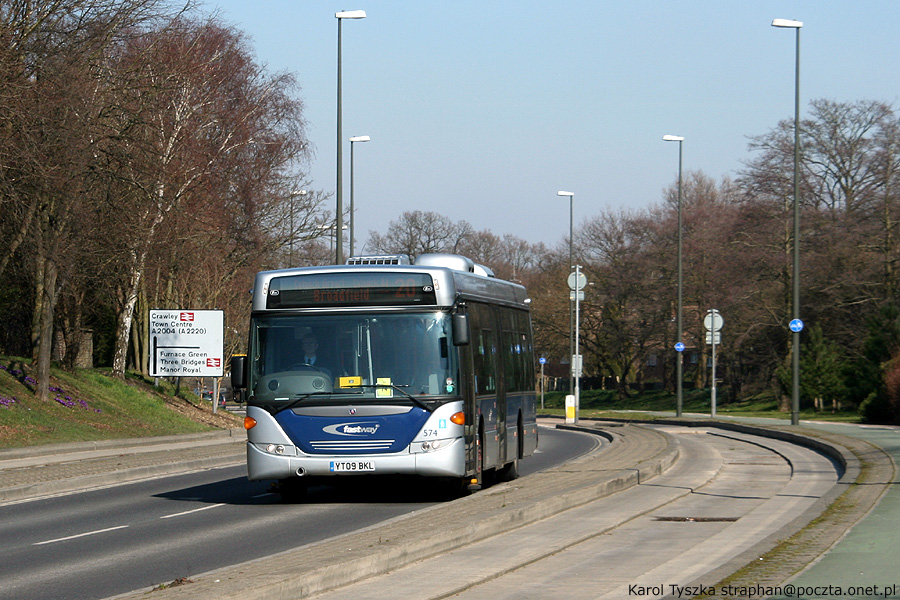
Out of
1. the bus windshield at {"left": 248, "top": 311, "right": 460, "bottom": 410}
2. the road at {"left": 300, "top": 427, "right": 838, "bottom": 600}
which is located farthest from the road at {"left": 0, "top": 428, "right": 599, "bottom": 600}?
the road at {"left": 300, "top": 427, "right": 838, "bottom": 600}

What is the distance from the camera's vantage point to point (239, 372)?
50.3ft

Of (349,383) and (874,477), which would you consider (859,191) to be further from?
(349,383)

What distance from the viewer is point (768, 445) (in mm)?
29516

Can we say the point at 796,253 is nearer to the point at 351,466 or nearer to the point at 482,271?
the point at 482,271

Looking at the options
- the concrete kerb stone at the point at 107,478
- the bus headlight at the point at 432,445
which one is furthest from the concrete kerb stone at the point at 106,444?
the bus headlight at the point at 432,445

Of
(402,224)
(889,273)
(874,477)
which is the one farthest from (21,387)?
(402,224)

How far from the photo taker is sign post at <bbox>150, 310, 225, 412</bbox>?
120ft

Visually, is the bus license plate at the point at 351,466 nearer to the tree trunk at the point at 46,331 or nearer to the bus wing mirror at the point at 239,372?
the bus wing mirror at the point at 239,372

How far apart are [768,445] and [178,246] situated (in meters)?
20.4

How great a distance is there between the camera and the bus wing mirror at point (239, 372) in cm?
1521

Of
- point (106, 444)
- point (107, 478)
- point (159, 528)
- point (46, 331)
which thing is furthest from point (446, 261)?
point (46, 331)

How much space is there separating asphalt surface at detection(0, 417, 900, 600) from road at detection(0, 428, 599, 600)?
40.5 inches

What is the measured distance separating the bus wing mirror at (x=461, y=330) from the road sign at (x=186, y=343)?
22.2 m

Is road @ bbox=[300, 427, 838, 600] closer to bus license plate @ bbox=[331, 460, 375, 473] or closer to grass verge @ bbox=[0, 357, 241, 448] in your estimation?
bus license plate @ bbox=[331, 460, 375, 473]
